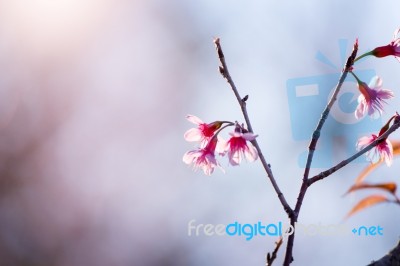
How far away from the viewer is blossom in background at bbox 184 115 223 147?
0.54 metres

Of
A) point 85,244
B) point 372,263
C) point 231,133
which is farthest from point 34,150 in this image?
Result: point 372,263

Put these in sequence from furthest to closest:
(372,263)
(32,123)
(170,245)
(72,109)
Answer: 1. (32,123)
2. (72,109)
3. (170,245)
4. (372,263)

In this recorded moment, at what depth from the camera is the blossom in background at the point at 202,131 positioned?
0.54 meters

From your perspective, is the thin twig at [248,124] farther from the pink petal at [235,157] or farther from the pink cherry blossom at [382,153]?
the pink cherry blossom at [382,153]

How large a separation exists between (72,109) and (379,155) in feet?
6.83

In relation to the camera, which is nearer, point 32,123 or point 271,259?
point 271,259

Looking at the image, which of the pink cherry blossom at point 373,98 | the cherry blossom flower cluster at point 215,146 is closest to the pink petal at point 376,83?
the pink cherry blossom at point 373,98

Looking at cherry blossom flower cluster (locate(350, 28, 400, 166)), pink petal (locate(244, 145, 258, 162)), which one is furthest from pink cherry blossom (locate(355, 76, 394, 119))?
pink petal (locate(244, 145, 258, 162))

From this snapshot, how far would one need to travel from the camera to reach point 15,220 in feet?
8.62

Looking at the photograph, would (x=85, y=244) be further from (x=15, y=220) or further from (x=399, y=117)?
(x=399, y=117)

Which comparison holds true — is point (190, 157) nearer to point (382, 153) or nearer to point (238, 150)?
point (238, 150)

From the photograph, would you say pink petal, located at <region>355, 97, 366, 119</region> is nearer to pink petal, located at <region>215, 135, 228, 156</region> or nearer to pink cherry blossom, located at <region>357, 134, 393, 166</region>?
pink cherry blossom, located at <region>357, 134, 393, 166</region>

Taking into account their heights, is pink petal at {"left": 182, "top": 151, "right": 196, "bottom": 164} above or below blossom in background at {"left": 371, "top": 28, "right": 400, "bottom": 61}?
below

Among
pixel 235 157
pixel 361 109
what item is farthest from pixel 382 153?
pixel 235 157
